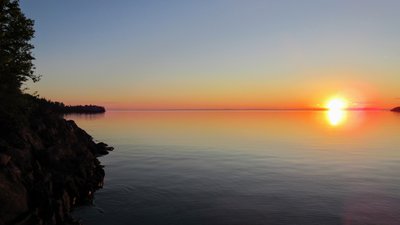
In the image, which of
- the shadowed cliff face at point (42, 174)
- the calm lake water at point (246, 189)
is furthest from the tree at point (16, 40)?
the calm lake water at point (246, 189)

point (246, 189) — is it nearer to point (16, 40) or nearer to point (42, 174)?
point (42, 174)

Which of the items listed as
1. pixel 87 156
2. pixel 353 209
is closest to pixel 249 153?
pixel 87 156

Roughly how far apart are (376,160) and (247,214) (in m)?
40.2

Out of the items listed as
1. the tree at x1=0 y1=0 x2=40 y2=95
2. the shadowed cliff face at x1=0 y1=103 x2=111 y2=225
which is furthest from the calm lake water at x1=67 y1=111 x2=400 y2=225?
the tree at x1=0 y1=0 x2=40 y2=95

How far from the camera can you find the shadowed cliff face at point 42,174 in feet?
87.9

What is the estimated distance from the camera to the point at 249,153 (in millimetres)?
71625

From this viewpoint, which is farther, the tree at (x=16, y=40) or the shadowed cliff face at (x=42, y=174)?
the tree at (x=16, y=40)

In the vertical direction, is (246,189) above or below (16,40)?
below

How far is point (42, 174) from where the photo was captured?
33.8 metres

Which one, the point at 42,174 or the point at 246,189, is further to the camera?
the point at 246,189

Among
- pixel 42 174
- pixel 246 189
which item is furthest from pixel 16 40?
pixel 246 189

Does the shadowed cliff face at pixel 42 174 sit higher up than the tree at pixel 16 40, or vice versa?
the tree at pixel 16 40

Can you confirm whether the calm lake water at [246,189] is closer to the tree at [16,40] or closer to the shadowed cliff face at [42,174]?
the shadowed cliff face at [42,174]

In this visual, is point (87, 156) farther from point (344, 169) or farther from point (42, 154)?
point (344, 169)
